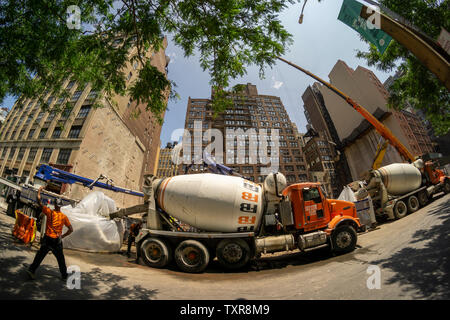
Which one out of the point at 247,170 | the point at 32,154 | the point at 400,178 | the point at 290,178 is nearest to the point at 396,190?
the point at 400,178

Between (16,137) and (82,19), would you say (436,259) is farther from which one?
(16,137)

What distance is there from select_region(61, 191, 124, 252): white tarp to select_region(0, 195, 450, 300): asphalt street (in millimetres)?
1683

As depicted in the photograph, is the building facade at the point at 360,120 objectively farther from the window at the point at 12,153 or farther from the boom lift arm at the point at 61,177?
the window at the point at 12,153

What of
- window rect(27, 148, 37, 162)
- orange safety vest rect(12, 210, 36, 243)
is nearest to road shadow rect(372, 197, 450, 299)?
orange safety vest rect(12, 210, 36, 243)

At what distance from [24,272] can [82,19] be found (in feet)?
21.0

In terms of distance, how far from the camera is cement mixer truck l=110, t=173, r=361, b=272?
6.40 meters

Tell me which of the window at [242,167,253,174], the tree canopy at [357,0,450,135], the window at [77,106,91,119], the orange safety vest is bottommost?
the orange safety vest

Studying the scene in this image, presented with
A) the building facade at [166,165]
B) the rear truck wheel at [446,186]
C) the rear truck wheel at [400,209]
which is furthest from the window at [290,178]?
the building facade at [166,165]

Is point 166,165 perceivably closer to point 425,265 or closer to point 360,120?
point 360,120

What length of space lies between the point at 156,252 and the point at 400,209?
15132mm

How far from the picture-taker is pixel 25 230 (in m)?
6.82

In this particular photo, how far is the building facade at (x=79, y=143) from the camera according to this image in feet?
81.2

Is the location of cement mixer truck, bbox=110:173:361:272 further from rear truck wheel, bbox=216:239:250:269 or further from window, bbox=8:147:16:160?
window, bbox=8:147:16:160
